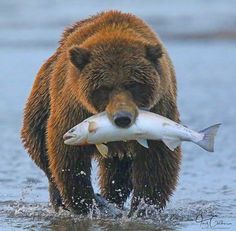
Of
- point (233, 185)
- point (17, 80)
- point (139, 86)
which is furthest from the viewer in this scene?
point (17, 80)

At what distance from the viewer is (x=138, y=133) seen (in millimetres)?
6824

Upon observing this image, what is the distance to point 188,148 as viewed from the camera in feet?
36.8

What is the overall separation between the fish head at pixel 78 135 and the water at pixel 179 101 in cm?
80

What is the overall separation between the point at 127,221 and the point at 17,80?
357 inches

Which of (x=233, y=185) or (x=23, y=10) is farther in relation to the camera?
(x=23, y=10)

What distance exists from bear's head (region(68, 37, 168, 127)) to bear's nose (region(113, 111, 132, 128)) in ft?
0.27

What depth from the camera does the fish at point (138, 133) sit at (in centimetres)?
678

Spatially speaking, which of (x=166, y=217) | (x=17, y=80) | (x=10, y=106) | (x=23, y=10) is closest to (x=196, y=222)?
(x=166, y=217)

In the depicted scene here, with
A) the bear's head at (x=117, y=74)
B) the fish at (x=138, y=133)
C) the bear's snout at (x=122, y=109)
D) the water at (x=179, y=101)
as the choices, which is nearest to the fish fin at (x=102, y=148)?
the fish at (x=138, y=133)

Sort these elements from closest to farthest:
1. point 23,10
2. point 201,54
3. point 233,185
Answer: point 233,185 → point 201,54 → point 23,10

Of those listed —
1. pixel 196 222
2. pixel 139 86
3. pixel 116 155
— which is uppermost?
pixel 139 86

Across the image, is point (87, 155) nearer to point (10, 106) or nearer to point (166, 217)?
point (166, 217)

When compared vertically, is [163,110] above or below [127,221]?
above

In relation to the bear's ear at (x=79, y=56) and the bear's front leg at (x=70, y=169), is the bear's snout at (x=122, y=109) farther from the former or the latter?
the bear's front leg at (x=70, y=169)
